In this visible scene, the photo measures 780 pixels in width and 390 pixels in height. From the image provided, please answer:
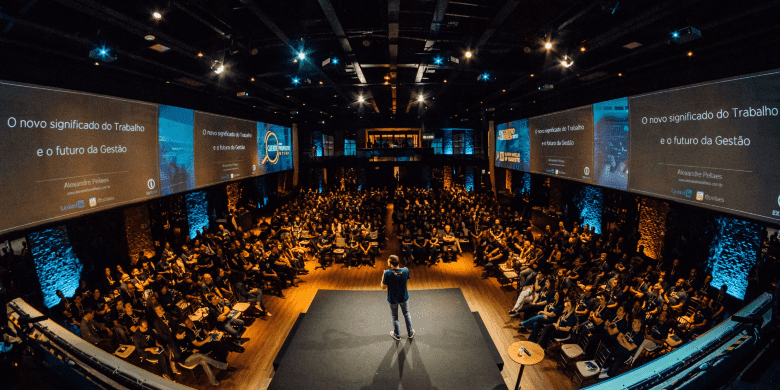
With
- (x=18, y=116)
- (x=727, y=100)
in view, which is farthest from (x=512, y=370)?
(x=18, y=116)

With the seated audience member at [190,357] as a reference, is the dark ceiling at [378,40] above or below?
above

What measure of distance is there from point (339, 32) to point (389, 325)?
4.78 meters

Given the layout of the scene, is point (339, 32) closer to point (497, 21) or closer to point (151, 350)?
point (497, 21)

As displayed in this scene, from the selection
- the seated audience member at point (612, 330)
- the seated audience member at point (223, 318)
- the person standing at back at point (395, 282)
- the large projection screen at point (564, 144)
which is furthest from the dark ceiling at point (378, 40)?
the seated audience member at point (223, 318)

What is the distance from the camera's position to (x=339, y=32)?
4055 millimetres

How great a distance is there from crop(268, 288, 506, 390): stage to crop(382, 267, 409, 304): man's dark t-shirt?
87cm

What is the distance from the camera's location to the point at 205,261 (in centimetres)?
770

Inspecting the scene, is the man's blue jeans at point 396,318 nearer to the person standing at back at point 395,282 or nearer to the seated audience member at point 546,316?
the person standing at back at point 395,282

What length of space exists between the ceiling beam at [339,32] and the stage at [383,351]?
183 inches

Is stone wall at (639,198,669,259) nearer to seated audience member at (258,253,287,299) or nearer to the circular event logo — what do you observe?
seated audience member at (258,253,287,299)

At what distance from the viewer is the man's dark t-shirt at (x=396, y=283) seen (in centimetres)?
441

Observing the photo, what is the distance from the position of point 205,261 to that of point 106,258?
243 cm

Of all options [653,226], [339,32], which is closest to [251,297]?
[339,32]

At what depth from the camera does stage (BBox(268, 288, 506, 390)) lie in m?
4.05
